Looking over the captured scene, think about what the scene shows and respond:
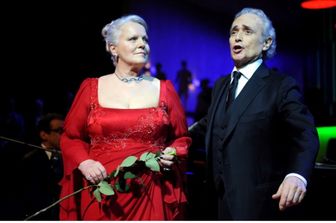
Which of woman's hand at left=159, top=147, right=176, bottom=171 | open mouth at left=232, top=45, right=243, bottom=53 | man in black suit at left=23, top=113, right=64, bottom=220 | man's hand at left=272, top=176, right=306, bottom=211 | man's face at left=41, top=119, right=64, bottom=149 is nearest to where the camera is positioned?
man's hand at left=272, top=176, right=306, bottom=211

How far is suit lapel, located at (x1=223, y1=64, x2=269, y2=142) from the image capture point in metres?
2.43

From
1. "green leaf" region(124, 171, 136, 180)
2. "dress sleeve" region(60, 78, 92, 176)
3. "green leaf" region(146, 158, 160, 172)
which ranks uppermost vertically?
"dress sleeve" region(60, 78, 92, 176)

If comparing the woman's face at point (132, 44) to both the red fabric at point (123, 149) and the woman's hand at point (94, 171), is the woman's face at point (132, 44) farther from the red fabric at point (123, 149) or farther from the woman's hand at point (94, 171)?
the woman's hand at point (94, 171)

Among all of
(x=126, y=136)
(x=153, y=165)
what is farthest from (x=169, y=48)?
(x=153, y=165)

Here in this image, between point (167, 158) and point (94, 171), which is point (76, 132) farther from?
point (167, 158)

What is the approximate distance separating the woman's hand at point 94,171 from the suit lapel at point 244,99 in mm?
629

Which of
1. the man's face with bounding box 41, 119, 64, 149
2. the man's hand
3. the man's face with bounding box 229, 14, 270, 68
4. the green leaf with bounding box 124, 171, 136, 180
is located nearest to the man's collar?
the man's face with bounding box 229, 14, 270, 68

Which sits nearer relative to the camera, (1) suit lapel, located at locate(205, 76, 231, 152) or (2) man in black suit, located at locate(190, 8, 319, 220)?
(2) man in black suit, located at locate(190, 8, 319, 220)

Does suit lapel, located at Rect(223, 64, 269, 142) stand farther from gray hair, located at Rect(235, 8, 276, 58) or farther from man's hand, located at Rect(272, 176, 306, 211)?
man's hand, located at Rect(272, 176, 306, 211)

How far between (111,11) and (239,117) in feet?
26.0

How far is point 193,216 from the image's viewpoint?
12.5ft

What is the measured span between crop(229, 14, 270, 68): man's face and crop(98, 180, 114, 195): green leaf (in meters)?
0.96

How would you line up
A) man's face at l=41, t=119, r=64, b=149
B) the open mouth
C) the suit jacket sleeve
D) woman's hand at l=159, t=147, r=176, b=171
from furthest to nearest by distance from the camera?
man's face at l=41, t=119, r=64, b=149 < the open mouth < woman's hand at l=159, t=147, r=176, b=171 < the suit jacket sleeve

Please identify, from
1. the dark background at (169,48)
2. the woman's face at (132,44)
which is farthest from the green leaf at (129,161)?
the dark background at (169,48)
